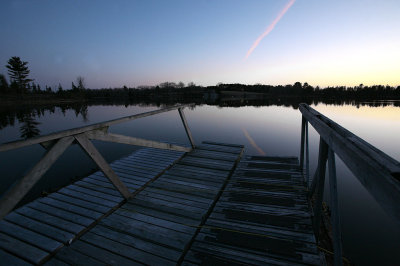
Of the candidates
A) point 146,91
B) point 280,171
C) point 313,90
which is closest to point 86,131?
point 280,171

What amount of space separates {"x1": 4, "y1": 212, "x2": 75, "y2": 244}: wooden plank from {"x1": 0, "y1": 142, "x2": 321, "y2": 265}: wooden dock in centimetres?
2

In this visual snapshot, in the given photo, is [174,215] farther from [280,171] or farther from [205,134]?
[205,134]

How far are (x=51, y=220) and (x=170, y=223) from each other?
2447mm

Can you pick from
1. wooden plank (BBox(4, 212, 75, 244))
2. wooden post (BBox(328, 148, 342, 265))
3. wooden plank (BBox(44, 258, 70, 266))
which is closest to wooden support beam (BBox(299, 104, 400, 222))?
wooden post (BBox(328, 148, 342, 265))

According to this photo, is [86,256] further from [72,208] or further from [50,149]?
[50,149]

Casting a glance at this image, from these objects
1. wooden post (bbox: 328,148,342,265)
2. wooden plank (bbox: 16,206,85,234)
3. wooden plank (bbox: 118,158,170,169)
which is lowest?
wooden plank (bbox: 16,206,85,234)

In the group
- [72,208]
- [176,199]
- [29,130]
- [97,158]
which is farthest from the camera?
[29,130]

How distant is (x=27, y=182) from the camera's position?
8.43 ft

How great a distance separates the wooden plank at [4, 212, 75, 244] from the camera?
3348 millimetres

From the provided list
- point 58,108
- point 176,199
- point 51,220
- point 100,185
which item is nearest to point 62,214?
point 51,220

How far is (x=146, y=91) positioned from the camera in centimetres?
14362

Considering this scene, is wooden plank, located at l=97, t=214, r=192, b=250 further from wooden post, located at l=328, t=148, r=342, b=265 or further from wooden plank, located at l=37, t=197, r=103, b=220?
wooden post, located at l=328, t=148, r=342, b=265

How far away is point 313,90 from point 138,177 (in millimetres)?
172364

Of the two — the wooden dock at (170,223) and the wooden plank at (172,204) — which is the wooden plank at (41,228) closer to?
the wooden dock at (170,223)
